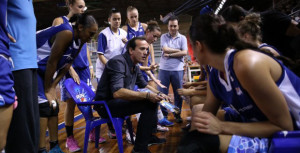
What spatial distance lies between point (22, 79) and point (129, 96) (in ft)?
3.51

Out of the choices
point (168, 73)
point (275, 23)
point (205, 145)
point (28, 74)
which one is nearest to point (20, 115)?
point (28, 74)

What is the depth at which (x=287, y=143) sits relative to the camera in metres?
0.80

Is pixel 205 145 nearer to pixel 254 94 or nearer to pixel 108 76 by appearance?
pixel 254 94

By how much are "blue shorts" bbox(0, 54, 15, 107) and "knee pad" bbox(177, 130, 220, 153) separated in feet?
2.42

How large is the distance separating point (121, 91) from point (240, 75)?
1435mm

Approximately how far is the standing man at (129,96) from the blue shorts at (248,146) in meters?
1.23

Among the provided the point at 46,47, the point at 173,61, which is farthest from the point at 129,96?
the point at 173,61

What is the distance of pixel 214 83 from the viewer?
129 centimetres

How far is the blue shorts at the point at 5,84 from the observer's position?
0.96 metres

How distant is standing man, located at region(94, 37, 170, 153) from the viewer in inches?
85.2

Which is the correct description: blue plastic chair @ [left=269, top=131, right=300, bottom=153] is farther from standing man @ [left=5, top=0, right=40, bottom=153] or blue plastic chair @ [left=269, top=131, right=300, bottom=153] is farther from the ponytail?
standing man @ [left=5, top=0, right=40, bottom=153]

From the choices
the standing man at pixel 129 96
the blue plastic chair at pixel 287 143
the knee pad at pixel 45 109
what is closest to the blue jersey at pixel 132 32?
the standing man at pixel 129 96

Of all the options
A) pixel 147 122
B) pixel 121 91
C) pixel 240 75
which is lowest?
pixel 147 122

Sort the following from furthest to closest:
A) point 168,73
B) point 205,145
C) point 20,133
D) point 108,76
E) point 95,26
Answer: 1. point 168,73
2. point 108,76
3. point 95,26
4. point 20,133
5. point 205,145
